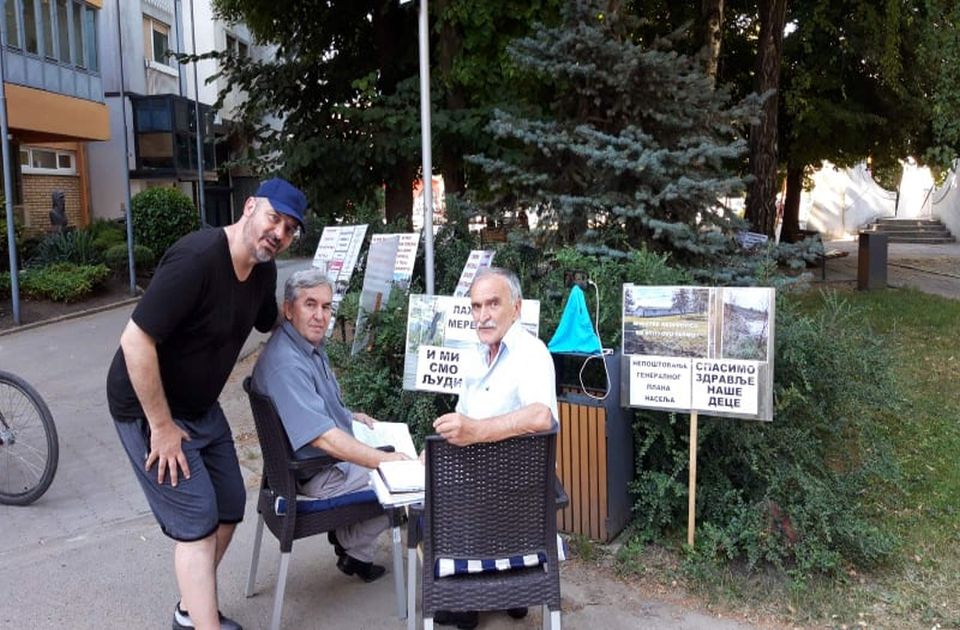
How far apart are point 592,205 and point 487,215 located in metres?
1.34

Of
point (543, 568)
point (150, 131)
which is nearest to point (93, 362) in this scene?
point (543, 568)

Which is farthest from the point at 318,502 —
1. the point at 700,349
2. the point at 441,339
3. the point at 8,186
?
the point at 8,186

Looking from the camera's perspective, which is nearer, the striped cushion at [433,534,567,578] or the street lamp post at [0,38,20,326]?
the striped cushion at [433,534,567,578]

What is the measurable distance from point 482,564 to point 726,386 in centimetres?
162

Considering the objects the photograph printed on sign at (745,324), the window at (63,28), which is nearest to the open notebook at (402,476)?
the photograph printed on sign at (745,324)

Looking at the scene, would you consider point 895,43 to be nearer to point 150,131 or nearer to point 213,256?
point 213,256

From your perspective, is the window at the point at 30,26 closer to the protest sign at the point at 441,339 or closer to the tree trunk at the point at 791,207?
the protest sign at the point at 441,339

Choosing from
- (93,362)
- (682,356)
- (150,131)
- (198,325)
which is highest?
(150,131)

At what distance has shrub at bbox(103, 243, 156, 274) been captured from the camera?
1464 cm

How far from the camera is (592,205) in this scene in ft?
20.4

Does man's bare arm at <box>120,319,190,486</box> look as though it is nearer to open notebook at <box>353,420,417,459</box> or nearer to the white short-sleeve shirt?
open notebook at <box>353,420,417,459</box>

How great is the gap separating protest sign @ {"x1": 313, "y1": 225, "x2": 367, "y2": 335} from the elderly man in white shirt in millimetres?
4237

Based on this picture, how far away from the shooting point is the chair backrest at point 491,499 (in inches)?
104

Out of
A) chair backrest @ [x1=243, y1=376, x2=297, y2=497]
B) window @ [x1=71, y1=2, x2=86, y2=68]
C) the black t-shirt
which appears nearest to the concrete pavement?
chair backrest @ [x1=243, y1=376, x2=297, y2=497]
